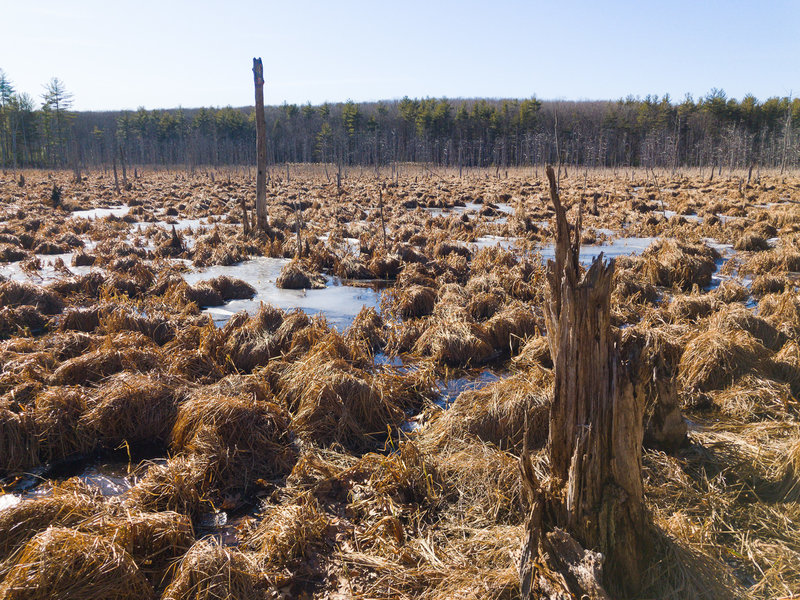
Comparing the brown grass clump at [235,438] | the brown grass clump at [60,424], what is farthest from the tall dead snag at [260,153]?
the brown grass clump at [235,438]

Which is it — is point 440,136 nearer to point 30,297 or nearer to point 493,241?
point 493,241

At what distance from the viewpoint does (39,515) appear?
3398 mm

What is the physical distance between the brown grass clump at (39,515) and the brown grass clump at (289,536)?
114cm

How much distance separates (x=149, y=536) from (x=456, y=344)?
4.55 meters

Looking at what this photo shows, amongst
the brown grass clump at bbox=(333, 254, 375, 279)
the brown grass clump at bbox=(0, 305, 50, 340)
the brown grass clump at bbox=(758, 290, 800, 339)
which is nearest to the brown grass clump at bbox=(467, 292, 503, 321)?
the brown grass clump at bbox=(758, 290, 800, 339)

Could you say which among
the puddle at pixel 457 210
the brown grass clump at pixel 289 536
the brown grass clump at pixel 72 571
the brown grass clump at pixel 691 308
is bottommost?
the brown grass clump at pixel 289 536

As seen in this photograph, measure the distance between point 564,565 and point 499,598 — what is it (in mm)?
415

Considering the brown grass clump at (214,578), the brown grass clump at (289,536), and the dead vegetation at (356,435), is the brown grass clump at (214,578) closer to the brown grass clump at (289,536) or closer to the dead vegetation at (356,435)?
the dead vegetation at (356,435)

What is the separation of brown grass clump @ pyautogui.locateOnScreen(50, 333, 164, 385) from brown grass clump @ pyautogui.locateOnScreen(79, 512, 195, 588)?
2793mm

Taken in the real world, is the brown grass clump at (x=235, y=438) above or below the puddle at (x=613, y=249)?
below

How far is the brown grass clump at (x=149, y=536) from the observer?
322cm

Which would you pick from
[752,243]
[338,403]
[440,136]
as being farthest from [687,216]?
[440,136]

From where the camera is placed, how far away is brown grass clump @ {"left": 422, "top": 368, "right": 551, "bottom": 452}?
186 inches

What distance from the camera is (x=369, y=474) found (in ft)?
14.5
